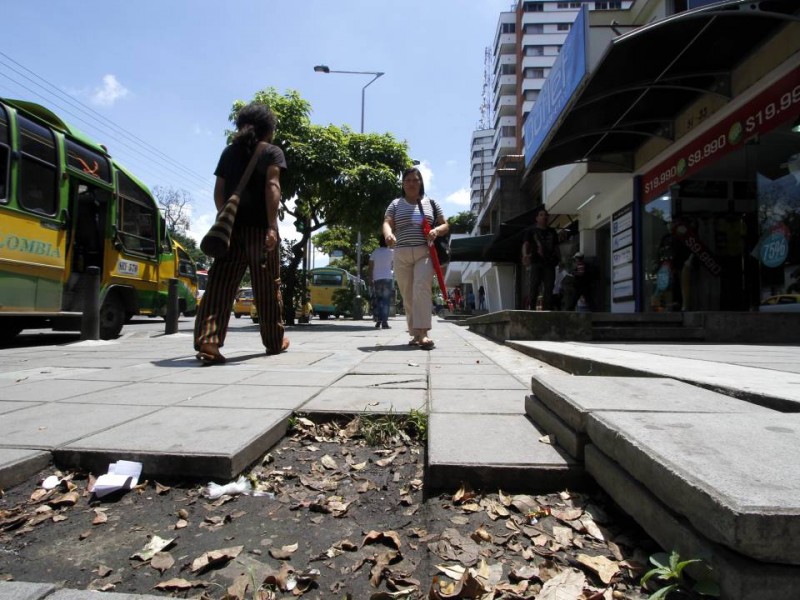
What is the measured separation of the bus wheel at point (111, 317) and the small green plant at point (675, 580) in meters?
8.18

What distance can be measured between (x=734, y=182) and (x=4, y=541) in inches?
377

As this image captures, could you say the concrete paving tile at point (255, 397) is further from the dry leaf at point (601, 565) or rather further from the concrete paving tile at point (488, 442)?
the dry leaf at point (601, 565)

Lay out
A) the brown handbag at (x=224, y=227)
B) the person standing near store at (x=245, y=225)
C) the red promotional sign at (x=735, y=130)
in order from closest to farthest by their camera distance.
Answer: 1. the brown handbag at (x=224, y=227)
2. the person standing near store at (x=245, y=225)
3. the red promotional sign at (x=735, y=130)

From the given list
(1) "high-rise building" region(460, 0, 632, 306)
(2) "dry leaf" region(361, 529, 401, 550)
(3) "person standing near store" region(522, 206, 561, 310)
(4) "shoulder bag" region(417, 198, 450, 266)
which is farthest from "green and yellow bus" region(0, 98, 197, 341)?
(1) "high-rise building" region(460, 0, 632, 306)

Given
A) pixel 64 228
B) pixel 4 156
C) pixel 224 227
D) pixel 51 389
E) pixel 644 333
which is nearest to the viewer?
pixel 51 389

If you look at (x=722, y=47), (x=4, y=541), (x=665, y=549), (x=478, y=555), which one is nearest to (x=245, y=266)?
(x=4, y=541)

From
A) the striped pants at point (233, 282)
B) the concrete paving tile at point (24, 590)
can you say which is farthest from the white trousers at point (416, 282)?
the concrete paving tile at point (24, 590)

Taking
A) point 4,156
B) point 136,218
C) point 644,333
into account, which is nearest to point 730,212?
point 644,333

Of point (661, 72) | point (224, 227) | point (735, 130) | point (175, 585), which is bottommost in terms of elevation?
point (175, 585)

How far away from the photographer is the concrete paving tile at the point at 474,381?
121 inches

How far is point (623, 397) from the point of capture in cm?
192

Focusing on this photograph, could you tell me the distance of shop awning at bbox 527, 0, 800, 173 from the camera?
5.30 metres

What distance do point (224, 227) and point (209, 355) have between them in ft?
3.49

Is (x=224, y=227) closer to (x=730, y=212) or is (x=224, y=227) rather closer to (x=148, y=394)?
(x=148, y=394)
